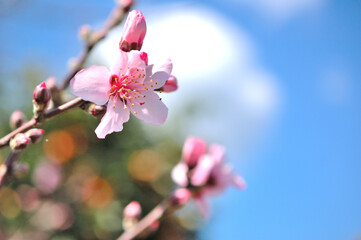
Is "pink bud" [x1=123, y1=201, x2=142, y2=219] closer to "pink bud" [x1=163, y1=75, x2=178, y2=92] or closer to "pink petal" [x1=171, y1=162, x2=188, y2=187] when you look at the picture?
"pink petal" [x1=171, y1=162, x2=188, y2=187]

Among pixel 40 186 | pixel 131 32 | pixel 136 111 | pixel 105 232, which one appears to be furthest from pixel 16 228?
pixel 131 32

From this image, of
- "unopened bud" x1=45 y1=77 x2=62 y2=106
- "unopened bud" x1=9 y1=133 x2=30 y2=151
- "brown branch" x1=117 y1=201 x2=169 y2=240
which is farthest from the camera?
"brown branch" x1=117 y1=201 x2=169 y2=240

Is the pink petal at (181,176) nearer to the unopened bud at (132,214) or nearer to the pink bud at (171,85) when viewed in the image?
the unopened bud at (132,214)

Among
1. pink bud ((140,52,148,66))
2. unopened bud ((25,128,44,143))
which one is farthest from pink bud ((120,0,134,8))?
unopened bud ((25,128,44,143))

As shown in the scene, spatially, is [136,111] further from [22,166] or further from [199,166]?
[199,166]

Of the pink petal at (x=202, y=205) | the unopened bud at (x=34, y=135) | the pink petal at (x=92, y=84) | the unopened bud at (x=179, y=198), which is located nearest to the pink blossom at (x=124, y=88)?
the pink petal at (x=92, y=84)

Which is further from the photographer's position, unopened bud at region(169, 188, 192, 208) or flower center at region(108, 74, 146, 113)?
unopened bud at region(169, 188, 192, 208)
